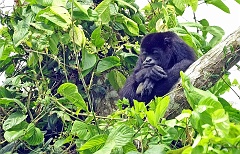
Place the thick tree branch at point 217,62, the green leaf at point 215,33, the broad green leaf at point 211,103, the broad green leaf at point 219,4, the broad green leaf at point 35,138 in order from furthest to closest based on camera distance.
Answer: the green leaf at point 215,33, the broad green leaf at point 219,4, the broad green leaf at point 35,138, the thick tree branch at point 217,62, the broad green leaf at point 211,103

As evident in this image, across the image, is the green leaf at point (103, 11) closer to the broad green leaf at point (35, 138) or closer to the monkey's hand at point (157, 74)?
the monkey's hand at point (157, 74)

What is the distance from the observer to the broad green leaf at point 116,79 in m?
4.04

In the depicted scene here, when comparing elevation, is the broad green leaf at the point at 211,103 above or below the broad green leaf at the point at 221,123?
below

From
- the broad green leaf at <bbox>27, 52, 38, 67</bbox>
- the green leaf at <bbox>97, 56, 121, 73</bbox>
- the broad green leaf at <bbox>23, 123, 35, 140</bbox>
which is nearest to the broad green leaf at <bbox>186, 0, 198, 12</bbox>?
the green leaf at <bbox>97, 56, 121, 73</bbox>

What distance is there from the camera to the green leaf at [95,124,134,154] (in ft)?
7.92

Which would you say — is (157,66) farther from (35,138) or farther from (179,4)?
(35,138)

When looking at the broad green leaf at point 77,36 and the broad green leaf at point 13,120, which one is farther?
the broad green leaf at point 13,120

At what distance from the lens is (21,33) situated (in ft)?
11.5

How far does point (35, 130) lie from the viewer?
3.38 metres

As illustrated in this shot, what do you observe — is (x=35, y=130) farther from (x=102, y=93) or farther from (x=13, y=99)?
(x=102, y=93)

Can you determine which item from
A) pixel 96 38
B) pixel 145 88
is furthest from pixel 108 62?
pixel 145 88

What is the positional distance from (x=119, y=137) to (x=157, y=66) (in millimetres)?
1613

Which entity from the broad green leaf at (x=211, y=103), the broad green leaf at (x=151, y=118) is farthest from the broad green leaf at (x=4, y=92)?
the broad green leaf at (x=211, y=103)

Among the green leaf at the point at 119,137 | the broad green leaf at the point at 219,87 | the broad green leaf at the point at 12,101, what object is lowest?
the broad green leaf at the point at 12,101
